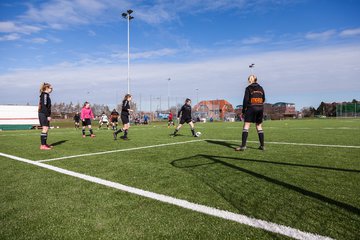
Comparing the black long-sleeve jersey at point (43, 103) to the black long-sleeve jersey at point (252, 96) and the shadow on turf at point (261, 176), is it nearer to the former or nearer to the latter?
the shadow on turf at point (261, 176)

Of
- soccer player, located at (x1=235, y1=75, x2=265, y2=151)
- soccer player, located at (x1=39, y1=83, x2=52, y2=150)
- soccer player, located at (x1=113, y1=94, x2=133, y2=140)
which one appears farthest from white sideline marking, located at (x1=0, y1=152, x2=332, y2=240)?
soccer player, located at (x1=113, y1=94, x2=133, y2=140)

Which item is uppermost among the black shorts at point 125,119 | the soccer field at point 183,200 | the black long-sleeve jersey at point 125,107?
the black long-sleeve jersey at point 125,107

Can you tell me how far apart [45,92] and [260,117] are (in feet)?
23.6

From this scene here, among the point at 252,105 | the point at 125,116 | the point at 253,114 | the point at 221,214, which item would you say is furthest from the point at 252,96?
the point at 125,116

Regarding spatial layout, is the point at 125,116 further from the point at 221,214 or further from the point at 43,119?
the point at 221,214

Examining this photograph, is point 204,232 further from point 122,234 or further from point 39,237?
point 39,237

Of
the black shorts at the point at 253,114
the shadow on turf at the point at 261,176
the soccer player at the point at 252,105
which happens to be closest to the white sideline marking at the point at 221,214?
the shadow on turf at the point at 261,176

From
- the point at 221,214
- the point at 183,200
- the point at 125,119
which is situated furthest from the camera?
the point at 125,119

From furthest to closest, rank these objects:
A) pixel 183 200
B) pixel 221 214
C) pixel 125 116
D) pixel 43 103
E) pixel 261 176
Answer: pixel 125 116, pixel 43 103, pixel 261 176, pixel 183 200, pixel 221 214

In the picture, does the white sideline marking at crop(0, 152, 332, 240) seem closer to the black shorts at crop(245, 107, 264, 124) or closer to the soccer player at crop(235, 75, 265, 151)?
the soccer player at crop(235, 75, 265, 151)

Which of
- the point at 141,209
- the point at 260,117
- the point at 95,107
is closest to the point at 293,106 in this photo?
the point at 95,107

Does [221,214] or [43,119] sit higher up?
[43,119]

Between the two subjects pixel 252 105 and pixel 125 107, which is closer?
pixel 252 105

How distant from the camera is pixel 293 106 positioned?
9362 cm
